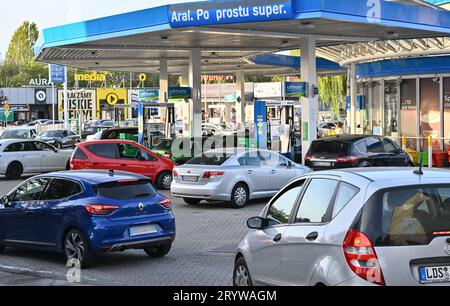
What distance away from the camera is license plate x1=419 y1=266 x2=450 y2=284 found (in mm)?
4930

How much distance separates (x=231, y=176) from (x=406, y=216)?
1159 cm

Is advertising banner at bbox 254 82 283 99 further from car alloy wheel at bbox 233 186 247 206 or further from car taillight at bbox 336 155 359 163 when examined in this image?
car alloy wheel at bbox 233 186 247 206

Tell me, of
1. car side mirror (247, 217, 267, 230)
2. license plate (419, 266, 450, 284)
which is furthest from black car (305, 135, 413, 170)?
license plate (419, 266, 450, 284)

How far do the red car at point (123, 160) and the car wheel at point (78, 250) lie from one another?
34.5 ft

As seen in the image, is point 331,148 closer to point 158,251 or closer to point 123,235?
point 158,251

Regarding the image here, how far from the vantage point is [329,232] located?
17.5 ft

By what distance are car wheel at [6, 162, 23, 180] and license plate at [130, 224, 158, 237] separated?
54.2 ft

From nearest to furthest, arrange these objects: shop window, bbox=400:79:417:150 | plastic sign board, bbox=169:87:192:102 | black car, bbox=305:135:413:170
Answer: black car, bbox=305:135:413:170, plastic sign board, bbox=169:87:192:102, shop window, bbox=400:79:417:150

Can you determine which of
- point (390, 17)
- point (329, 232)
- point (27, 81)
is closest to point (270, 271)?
point (329, 232)

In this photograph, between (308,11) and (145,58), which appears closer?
(308,11)

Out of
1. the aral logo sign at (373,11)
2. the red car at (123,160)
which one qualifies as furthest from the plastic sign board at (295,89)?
the red car at (123,160)

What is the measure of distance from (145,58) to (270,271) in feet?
98.7

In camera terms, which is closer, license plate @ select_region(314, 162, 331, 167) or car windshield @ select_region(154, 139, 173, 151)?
license plate @ select_region(314, 162, 331, 167)
